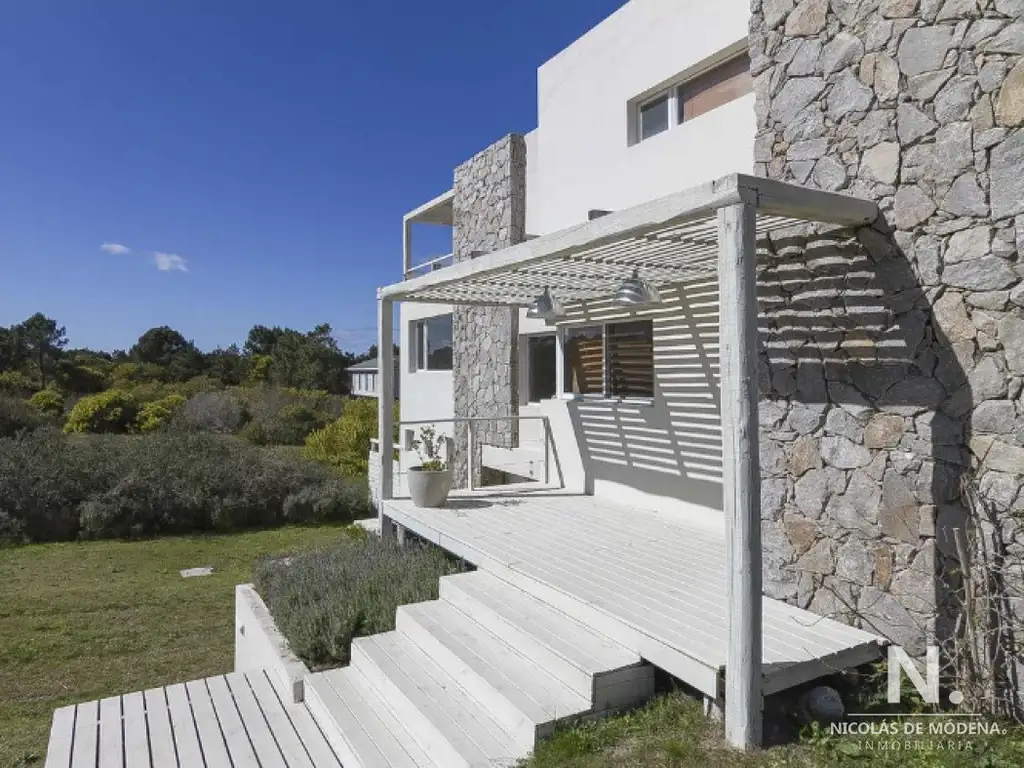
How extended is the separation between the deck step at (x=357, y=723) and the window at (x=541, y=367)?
696 cm

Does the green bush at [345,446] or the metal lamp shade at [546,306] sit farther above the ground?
the metal lamp shade at [546,306]

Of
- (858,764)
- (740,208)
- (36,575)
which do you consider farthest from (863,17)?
(36,575)

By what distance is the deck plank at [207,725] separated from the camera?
4.27 metres

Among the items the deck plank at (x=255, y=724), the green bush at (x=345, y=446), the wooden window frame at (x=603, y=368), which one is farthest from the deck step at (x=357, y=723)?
the green bush at (x=345, y=446)

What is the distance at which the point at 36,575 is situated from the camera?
9.84m

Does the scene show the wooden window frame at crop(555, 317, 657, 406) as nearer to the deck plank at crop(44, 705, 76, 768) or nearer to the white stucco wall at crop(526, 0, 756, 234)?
the white stucco wall at crop(526, 0, 756, 234)

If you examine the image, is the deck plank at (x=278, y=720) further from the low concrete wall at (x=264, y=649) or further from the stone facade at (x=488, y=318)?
the stone facade at (x=488, y=318)

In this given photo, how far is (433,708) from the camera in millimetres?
4059

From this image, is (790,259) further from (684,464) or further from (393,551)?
(393,551)

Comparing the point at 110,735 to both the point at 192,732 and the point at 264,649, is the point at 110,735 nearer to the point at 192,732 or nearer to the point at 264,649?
the point at 192,732

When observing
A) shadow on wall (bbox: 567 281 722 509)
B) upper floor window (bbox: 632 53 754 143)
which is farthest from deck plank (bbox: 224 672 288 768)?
upper floor window (bbox: 632 53 754 143)

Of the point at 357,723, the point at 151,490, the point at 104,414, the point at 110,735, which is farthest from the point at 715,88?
the point at 104,414

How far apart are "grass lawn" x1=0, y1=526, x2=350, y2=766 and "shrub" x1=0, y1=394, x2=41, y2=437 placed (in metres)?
8.44

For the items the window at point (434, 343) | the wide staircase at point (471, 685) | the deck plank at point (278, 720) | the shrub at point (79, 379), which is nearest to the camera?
the wide staircase at point (471, 685)
